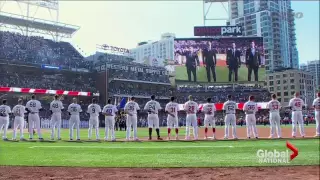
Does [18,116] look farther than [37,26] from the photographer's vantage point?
No

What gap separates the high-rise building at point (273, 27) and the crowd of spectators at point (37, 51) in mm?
86101

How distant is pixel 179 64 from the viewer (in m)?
55.1

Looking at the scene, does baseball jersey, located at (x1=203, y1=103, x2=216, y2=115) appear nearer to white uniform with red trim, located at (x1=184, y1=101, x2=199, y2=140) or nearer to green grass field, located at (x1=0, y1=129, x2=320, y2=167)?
white uniform with red trim, located at (x1=184, y1=101, x2=199, y2=140)

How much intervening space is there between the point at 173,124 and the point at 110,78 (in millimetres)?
45939

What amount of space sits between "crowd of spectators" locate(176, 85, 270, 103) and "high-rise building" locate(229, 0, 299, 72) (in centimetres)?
7138

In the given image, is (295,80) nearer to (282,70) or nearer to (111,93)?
(282,70)

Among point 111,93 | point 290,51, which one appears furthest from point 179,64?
point 290,51

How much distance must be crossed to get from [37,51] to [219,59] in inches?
1205

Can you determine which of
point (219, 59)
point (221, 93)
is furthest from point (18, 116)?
point (221, 93)

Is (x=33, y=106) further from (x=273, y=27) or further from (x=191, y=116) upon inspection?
(x=273, y=27)

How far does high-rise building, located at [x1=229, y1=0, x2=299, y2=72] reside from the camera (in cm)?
13062

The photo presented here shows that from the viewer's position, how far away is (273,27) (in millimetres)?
130500

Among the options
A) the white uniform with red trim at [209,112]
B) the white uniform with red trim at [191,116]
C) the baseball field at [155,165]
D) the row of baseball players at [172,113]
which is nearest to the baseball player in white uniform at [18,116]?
the row of baseball players at [172,113]

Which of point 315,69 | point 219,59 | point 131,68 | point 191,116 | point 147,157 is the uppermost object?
point 315,69
